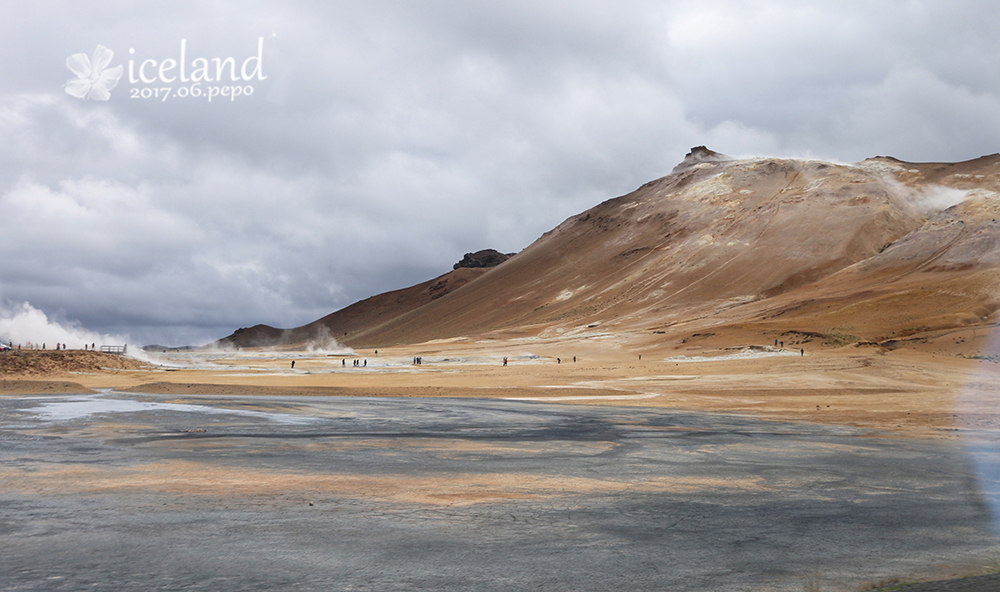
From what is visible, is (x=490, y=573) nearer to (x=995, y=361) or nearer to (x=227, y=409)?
(x=227, y=409)

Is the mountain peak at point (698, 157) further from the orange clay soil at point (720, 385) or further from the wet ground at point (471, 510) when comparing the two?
the wet ground at point (471, 510)

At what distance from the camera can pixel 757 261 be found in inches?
4911

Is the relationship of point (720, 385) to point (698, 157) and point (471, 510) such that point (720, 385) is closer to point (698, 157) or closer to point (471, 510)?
point (471, 510)

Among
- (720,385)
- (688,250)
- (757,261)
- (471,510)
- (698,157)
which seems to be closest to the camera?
(471,510)

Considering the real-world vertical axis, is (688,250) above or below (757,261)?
above

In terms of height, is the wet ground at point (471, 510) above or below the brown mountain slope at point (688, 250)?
below

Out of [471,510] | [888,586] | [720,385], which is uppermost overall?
[720,385]

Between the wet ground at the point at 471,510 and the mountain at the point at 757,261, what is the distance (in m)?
59.8

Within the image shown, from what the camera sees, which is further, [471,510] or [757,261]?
[757,261]

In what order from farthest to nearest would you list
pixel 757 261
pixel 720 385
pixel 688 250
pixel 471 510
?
pixel 688 250 → pixel 757 261 → pixel 720 385 → pixel 471 510

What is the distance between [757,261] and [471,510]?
124m

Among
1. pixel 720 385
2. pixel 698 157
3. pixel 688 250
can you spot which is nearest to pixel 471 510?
pixel 720 385

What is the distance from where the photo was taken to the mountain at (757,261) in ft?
263

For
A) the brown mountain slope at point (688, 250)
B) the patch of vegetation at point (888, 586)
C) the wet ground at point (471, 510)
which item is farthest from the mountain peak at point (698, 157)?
the patch of vegetation at point (888, 586)
